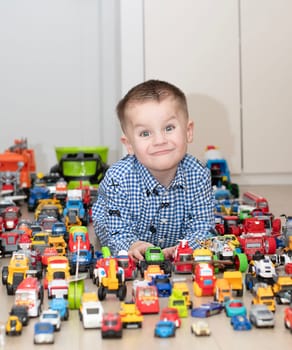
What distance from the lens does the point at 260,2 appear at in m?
3.51

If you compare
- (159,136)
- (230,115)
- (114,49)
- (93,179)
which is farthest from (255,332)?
(114,49)

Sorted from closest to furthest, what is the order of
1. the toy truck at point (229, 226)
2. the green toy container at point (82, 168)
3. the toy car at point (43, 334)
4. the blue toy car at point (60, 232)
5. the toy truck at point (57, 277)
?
the toy car at point (43, 334) < the toy truck at point (57, 277) < the blue toy car at point (60, 232) < the toy truck at point (229, 226) < the green toy container at point (82, 168)

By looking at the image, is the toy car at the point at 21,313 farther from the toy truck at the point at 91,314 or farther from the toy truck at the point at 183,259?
the toy truck at the point at 183,259

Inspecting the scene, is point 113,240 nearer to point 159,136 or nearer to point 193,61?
point 159,136

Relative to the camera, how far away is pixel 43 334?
129 centimetres

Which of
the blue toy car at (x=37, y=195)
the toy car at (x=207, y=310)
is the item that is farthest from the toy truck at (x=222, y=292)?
the blue toy car at (x=37, y=195)

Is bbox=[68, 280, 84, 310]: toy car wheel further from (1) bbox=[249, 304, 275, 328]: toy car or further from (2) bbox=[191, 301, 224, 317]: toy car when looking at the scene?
(1) bbox=[249, 304, 275, 328]: toy car

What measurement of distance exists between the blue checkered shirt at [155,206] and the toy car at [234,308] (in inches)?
20.4

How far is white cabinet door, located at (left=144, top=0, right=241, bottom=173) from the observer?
350cm

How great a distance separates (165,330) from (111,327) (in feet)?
0.30

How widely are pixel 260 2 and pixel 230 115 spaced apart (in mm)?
521

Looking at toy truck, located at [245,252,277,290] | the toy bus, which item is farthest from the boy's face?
the toy bus

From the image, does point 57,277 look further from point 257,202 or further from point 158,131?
point 257,202

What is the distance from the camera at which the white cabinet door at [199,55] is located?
3496 millimetres
